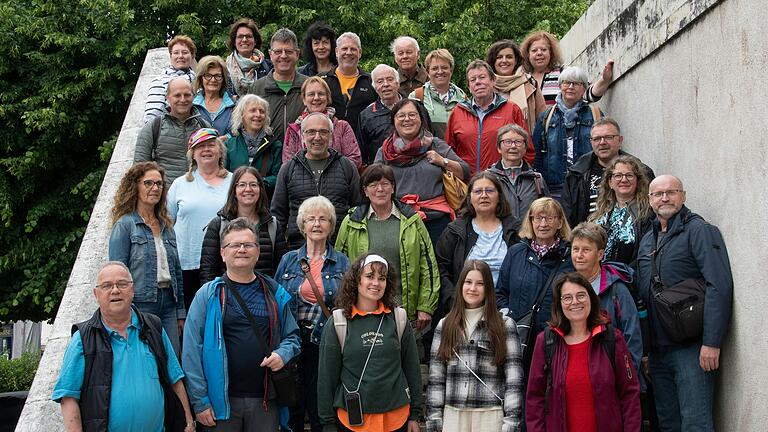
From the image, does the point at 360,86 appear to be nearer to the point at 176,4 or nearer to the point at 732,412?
the point at 732,412

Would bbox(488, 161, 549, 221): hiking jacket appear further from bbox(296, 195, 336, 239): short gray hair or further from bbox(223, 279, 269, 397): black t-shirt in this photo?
bbox(223, 279, 269, 397): black t-shirt

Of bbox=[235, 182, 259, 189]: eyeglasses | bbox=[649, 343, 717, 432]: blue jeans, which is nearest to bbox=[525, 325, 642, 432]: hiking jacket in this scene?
bbox=[649, 343, 717, 432]: blue jeans

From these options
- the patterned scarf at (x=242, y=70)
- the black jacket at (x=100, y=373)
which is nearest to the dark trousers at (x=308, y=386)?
the black jacket at (x=100, y=373)

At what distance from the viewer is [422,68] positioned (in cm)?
1027

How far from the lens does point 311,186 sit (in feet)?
25.8

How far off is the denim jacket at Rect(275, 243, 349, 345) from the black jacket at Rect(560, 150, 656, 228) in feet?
6.90

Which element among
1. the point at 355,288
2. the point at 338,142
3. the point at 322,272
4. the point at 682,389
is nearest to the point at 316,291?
the point at 322,272

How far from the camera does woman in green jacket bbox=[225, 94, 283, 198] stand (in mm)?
8586

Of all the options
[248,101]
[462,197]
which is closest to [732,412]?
[462,197]

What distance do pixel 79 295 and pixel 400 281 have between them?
2.98 meters

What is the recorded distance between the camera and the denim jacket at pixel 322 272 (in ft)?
22.4

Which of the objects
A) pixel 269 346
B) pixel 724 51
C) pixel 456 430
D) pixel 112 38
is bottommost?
pixel 456 430

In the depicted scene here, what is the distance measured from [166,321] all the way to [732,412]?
3.93 m

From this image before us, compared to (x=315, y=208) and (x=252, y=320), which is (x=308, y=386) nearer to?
(x=252, y=320)
